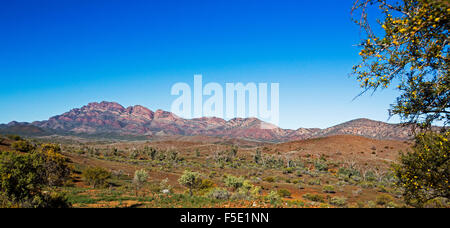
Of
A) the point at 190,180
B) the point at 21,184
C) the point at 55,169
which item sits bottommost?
the point at 190,180

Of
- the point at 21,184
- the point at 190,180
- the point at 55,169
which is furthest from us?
the point at 190,180

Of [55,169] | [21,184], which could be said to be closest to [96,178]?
[55,169]

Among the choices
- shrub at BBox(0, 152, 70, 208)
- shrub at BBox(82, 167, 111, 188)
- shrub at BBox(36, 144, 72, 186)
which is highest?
shrub at BBox(0, 152, 70, 208)

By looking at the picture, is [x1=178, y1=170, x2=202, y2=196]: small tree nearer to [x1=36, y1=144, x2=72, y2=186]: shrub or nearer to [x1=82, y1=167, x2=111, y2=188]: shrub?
[x1=82, y1=167, x2=111, y2=188]: shrub

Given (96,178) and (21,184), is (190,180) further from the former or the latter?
(21,184)

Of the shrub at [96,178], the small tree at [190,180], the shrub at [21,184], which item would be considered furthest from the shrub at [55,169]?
the shrub at [21,184]

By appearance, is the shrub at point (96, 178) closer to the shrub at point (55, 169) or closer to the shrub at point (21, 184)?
the shrub at point (55, 169)

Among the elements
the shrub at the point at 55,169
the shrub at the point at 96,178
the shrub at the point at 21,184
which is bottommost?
the shrub at the point at 96,178

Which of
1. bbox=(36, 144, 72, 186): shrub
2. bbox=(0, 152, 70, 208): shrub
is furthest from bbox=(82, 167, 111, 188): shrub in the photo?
bbox=(0, 152, 70, 208): shrub

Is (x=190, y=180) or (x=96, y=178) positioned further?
(x=96, y=178)

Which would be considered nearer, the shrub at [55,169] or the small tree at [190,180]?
the shrub at [55,169]

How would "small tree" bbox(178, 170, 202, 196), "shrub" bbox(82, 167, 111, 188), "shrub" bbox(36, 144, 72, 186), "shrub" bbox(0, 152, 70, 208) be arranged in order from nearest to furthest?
"shrub" bbox(0, 152, 70, 208) → "shrub" bbox(36, 144, 72, 186) → "small tree" bbox(178, 170, 202, 196) → "shrub" bbox(82, 167, 111, 188)

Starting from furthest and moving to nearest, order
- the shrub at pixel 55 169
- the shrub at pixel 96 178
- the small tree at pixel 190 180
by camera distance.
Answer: the shrub at pixel 96 178
the small tree at pixel 190 180
the shrub at pixel 55 169
